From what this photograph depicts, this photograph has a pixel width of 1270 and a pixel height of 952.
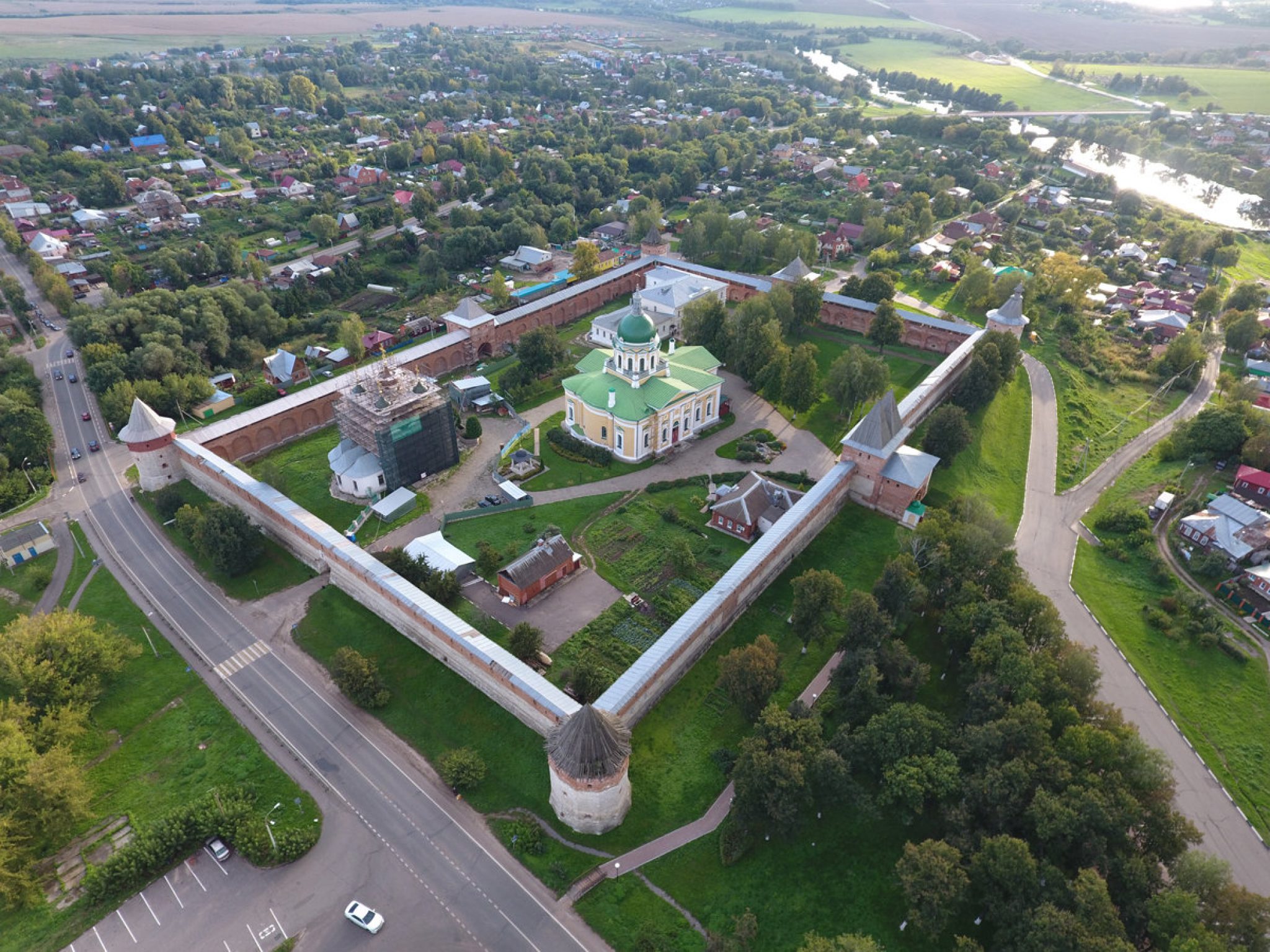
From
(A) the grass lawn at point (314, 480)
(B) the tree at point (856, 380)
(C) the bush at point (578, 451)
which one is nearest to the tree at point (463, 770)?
(A) the grass lawn at point (314, 480)

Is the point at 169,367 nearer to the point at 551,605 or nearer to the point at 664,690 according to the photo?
the point at 551,605

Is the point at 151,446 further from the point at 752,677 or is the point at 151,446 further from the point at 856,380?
the point at 856,380

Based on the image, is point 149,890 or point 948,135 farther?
point 948,135

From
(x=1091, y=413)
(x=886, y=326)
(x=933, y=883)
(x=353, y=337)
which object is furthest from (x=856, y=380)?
(x=353, y=337)

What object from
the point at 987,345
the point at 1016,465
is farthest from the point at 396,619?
the point at 987,345

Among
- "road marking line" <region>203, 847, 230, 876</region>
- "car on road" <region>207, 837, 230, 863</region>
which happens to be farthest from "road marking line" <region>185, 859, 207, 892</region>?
"car on road" <region>207, 837, 230, 863</region>

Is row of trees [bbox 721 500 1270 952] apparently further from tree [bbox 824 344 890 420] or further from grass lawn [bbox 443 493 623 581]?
tree [bbox 824 344 890 420]
